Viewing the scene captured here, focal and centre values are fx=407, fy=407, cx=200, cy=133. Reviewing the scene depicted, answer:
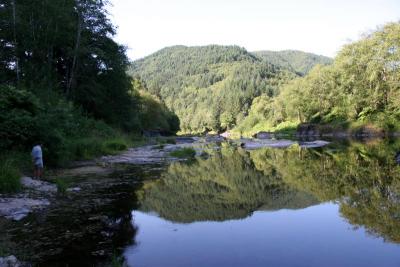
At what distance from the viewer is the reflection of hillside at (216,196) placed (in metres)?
14.2

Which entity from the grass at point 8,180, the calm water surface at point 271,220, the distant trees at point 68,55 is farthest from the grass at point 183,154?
the grass at point 8,180

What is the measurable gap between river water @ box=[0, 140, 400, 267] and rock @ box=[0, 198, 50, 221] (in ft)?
1.31

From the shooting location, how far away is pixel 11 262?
777 centimetres

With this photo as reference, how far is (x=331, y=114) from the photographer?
10700cm

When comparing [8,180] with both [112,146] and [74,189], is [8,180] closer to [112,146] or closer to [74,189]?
[74,189]

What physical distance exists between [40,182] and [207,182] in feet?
26.4

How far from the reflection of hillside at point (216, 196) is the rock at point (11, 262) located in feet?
19.1

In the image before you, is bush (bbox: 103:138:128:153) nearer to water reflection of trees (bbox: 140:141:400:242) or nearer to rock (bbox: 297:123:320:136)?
water reflection of trees (bbox: 140:141:400:242)

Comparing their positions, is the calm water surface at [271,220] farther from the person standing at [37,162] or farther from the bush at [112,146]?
the bush at [112,146]

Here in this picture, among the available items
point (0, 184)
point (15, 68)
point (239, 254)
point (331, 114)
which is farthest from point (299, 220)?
point (331, 114)

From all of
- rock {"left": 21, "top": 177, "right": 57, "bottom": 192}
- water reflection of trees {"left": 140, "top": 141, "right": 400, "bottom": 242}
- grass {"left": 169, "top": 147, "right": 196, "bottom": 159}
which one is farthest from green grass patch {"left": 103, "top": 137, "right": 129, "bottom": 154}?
rock {"left": 21, "top": 177, "right": 57, "bottom": 192}

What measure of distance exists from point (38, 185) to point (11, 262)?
932cm

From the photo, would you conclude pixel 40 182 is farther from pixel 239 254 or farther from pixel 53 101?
pixel 53 101

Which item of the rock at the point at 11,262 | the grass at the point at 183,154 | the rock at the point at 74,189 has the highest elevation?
the rock at the point at 11,262
